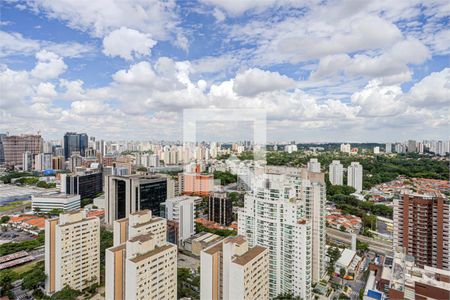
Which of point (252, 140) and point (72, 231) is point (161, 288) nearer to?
point (72, 231)

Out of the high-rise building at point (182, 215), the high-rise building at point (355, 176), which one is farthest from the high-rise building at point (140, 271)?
the high-rise building at point (355, 176)

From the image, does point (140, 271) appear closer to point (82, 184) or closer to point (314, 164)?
point (314, 164)

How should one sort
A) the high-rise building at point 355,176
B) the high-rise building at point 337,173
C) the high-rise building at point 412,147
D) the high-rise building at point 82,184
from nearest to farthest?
the high-rise building at point 412,147 → the high-rise building at point 82,184 → the high-rise building at point 355,176 → the high-rise building at point 337,173

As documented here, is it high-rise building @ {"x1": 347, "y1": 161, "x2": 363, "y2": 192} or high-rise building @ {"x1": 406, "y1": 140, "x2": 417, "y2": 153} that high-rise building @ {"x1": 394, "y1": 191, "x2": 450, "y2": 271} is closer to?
high-rise building @ {"x1": 406, "y1": 140, "x2": 417, "y2": 153}

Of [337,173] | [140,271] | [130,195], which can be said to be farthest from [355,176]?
[140,271]

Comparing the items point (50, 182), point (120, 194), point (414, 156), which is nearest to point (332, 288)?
point (120, 194)

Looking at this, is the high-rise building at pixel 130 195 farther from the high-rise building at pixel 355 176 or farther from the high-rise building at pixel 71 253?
the high-rise building at pixel 355 176
